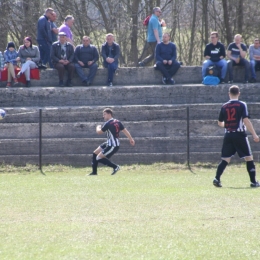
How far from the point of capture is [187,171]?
1669 cm

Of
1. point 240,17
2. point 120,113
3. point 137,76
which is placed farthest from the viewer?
point 240,17

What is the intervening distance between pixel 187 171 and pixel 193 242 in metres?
9.77

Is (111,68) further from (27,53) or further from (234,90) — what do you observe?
(234,90)

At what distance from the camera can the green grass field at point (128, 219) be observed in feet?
21.7

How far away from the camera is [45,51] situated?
2088cm

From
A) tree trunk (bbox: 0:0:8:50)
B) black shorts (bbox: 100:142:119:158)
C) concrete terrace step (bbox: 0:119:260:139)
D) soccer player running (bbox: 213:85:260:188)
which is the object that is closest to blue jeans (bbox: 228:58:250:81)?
concrete terrace step (bbox: 0:119:260:139)

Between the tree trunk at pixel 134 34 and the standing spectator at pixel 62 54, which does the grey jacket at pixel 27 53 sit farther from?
the tree trunk at pixel 134 34

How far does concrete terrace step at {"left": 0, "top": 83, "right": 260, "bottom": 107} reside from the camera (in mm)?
19625

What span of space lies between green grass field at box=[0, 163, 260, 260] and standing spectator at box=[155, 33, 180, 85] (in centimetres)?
683

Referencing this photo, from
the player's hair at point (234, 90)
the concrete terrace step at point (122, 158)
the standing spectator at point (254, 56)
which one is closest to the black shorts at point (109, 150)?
the concrete terrace step at point (122, 158)

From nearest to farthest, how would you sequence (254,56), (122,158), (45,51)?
(122,158)
(254,56)
(45,51)

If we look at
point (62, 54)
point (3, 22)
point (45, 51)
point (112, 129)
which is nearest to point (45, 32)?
point (45, 51)

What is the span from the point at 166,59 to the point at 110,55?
180 centimetres

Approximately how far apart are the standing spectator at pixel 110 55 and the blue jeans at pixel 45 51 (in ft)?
6.50
